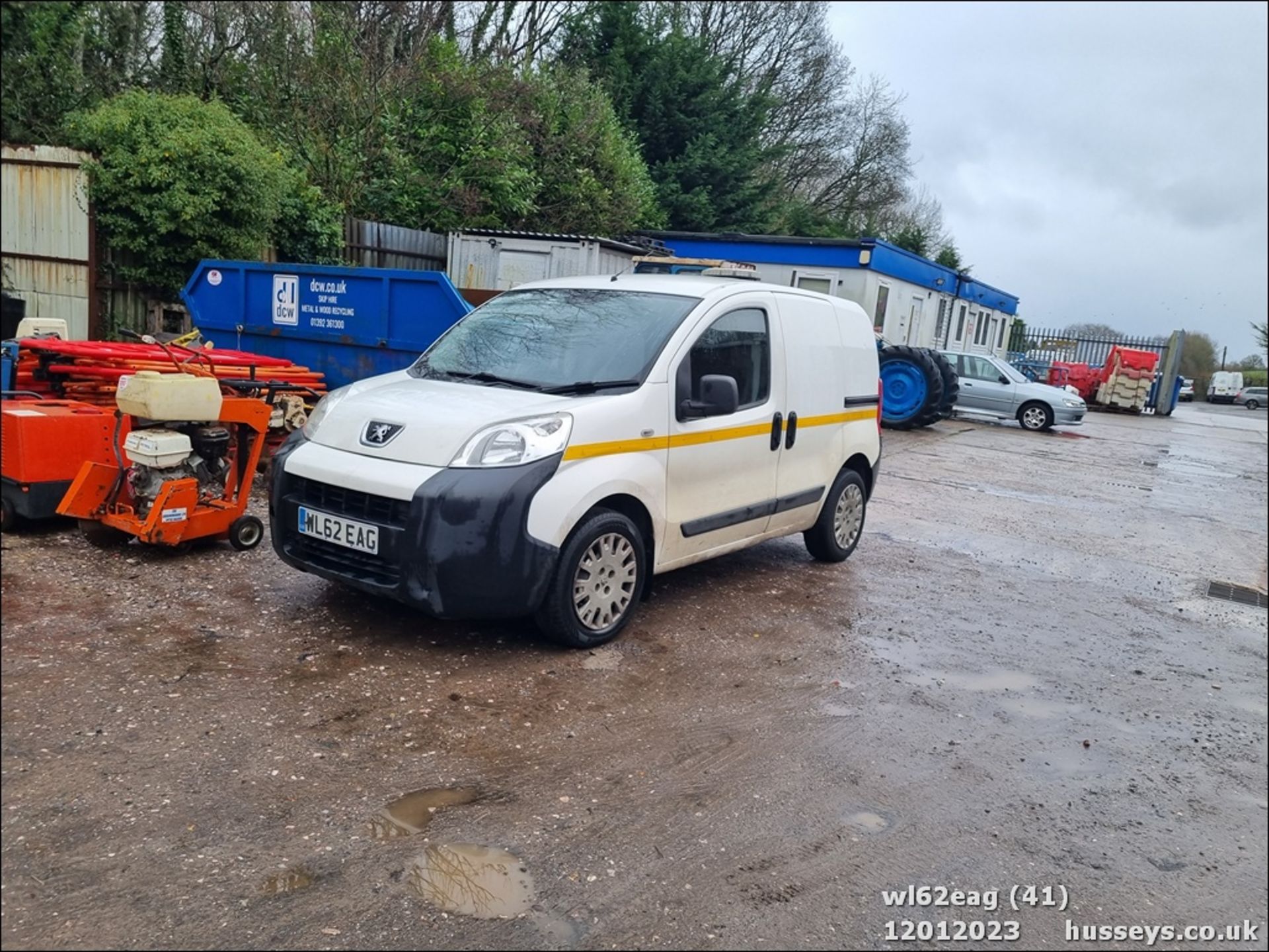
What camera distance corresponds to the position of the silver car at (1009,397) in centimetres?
2084

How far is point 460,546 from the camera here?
15.0ft

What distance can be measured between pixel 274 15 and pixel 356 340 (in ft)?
34.1

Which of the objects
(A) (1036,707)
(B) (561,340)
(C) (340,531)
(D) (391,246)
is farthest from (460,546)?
(D) (391,246)

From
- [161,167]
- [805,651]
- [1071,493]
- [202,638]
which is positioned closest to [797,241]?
[1071,493]

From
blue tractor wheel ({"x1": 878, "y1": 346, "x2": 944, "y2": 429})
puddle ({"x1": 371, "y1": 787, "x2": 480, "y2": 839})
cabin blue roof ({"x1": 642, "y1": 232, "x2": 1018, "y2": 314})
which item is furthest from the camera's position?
cabin blue roof ({"x1": 642, "y1": 232, "x2": 1018, "y2": 314})

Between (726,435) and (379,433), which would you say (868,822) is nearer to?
(726,435)

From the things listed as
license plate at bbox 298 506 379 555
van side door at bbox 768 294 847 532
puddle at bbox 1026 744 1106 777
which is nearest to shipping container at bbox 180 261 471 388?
van side door at bbox 768 294 847 532

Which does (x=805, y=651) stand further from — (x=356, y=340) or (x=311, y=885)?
(x=356, y=340)

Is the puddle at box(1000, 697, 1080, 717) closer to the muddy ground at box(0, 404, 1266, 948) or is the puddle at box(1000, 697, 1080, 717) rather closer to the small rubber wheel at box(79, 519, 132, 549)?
the muddy ground at box(0, 404, 1266, 948)

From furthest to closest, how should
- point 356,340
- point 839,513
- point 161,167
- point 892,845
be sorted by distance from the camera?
point 161,167
point 356,340
point 839,513
point 892,845

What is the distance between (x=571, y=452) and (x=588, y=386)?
553 millimetres

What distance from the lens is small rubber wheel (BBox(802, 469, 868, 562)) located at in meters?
7.19

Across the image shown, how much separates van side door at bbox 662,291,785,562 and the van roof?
0.35 ft

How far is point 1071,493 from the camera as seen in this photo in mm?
12359
